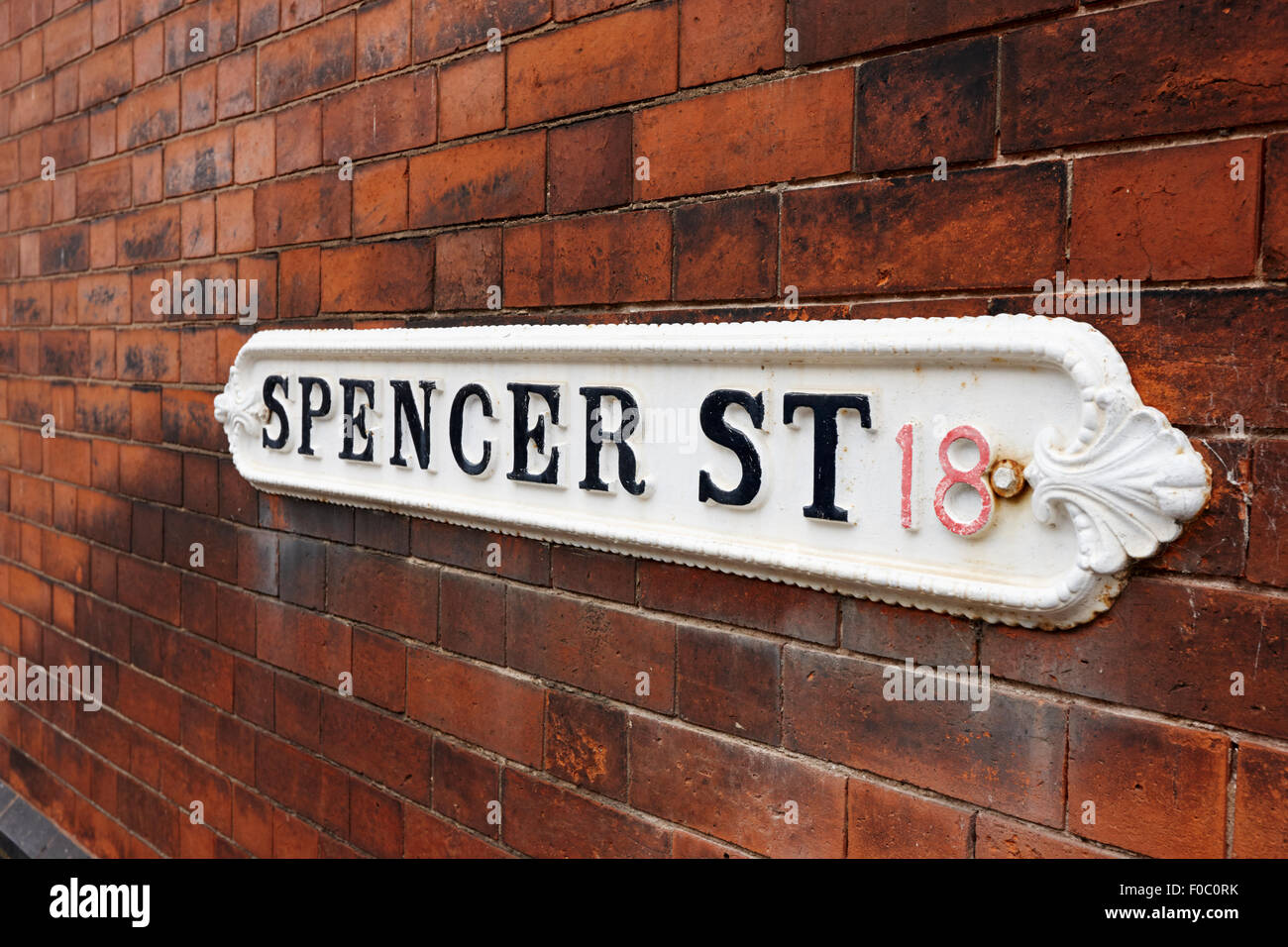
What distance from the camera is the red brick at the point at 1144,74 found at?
860mm

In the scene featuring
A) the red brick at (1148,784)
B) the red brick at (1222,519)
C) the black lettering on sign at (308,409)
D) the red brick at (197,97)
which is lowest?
the red brick at (1148,784)

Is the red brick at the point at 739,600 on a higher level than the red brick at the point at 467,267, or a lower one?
lower

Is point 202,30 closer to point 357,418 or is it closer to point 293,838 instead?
point 357,418

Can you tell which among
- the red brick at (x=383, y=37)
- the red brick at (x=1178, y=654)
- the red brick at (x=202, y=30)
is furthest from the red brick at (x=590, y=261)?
the red brick at (x=202, y=30)

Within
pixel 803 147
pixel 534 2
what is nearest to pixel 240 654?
pixel 534 2

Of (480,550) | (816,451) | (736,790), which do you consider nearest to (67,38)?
(480,550)

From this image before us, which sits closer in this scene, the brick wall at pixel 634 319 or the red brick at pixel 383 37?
the brick wall at pixel 634 319

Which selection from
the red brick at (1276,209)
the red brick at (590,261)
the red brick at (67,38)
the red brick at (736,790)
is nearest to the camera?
the red brick at (1276,209)

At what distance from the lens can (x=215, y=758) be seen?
2129 mm

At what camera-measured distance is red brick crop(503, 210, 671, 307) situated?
130 centimetres

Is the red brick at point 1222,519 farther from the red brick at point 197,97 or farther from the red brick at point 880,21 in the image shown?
the red brick at point 197,97

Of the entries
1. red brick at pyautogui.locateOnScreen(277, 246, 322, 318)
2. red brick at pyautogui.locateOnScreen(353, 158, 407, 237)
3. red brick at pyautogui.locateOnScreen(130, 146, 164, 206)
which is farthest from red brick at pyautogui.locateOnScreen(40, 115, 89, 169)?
red brick at pyautogui.locateOnScreen(353, 158, 407, 237)

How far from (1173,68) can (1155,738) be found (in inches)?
25.6

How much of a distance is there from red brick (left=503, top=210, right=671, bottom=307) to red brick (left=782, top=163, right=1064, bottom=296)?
8.3 inches
